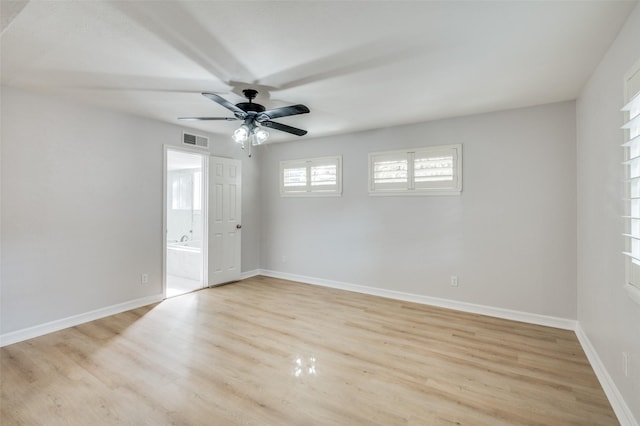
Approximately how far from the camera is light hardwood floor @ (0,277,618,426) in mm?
1977

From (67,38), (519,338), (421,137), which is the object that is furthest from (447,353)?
(67,38)

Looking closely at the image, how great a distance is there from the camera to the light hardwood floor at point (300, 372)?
1.98 meters

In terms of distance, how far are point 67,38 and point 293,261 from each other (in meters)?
4.25

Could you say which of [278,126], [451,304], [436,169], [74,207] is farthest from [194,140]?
[451,304]

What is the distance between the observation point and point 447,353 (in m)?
2.80

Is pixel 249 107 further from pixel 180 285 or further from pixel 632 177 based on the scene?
pixel 180 285

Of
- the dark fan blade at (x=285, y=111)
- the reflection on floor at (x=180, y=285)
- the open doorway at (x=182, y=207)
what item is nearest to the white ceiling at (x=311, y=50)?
the dark fan blade at (x=285, y=111)

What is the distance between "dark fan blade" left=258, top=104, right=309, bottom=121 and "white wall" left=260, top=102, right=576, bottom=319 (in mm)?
2232

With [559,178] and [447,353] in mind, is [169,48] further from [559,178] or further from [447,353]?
[559,178]

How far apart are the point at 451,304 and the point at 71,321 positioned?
468cm

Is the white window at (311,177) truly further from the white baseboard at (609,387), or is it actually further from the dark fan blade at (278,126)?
the white baseboard at (609,387)

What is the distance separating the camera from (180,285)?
5.08 meters

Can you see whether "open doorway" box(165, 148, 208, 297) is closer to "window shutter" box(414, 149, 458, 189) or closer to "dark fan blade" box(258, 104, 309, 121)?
"dark fan blade" box(258, 104, 309, 121)

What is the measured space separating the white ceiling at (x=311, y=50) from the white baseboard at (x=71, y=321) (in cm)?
222
